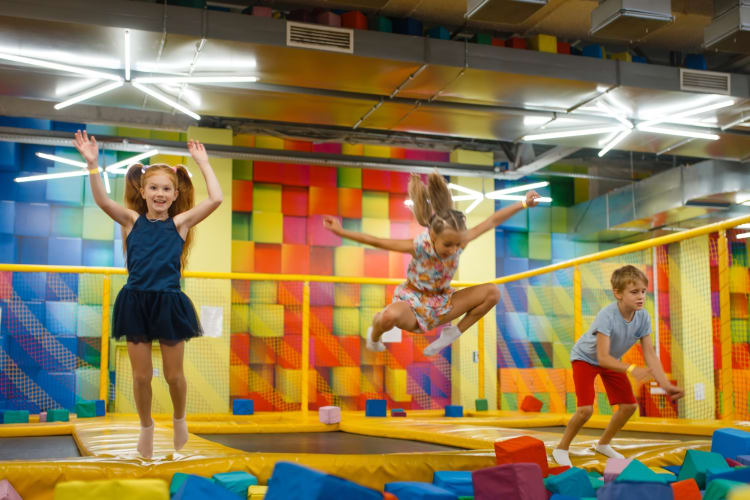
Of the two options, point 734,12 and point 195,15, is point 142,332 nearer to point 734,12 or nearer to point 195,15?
point 195,15

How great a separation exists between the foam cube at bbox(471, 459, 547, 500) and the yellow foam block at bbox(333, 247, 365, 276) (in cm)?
735

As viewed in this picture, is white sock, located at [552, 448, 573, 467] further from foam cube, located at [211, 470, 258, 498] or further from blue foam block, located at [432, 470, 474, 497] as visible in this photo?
foam cube, located at [211, 470, 258, 498]

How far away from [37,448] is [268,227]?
227 inches

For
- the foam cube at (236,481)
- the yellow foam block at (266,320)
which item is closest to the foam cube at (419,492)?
the foam cube at (236,481)

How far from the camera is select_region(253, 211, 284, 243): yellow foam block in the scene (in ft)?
32.1

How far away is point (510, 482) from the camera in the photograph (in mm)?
2656

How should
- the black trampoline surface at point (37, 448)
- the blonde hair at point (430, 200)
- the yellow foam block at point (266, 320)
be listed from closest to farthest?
the blonde hair at point (430, 200) < the black trampoline surface at point (37, 448) < the yellow foam block at point (266, 320)

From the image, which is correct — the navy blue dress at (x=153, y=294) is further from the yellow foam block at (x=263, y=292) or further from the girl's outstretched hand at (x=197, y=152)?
the yellow foam block at (x=263, y=292)

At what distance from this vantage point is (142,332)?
3133 millimetres

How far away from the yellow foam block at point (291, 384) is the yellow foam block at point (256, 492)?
601 cm

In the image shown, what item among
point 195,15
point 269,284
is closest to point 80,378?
point 269,284

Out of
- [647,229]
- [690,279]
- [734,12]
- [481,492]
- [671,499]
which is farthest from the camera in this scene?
[647,229]

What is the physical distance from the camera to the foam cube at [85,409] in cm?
605

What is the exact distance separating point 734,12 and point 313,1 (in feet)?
12.3
